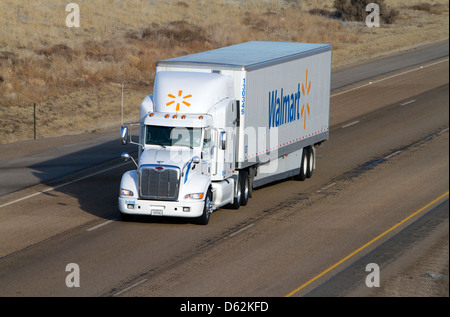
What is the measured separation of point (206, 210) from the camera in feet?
70.6

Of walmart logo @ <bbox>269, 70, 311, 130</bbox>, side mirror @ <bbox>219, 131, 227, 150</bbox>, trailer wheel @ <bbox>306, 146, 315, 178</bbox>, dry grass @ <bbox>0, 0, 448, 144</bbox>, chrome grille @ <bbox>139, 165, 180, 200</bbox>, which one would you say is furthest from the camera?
dry grass @ <bbox>0, 0, 448, 144</bbox>

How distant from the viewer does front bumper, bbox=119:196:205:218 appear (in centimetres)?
2091

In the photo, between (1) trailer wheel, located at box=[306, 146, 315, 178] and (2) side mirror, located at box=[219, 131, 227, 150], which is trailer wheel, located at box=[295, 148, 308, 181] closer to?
(1) trailer wheel, located at box=[306, 146, 315, 178]

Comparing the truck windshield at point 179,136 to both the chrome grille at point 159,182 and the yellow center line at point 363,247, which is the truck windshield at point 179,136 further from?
the yellow center line at point 363,247

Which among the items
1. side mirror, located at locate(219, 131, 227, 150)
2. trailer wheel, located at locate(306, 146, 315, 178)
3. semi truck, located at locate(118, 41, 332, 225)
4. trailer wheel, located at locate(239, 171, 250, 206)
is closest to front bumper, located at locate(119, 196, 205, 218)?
semi truck, located at locate(118, 41, 332, 225)

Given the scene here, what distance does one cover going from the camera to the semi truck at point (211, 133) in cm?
2100

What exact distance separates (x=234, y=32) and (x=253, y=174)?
3780 centimetres

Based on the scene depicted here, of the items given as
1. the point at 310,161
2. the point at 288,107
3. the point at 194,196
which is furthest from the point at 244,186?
the point at 310,161

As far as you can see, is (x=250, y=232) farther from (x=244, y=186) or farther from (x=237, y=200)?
(x=244, y=186)

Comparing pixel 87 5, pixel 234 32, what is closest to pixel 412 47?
pixel 234 32

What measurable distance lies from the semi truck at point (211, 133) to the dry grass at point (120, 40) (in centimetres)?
1483

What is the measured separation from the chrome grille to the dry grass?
16556 millimetres

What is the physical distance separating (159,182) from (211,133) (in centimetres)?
193
